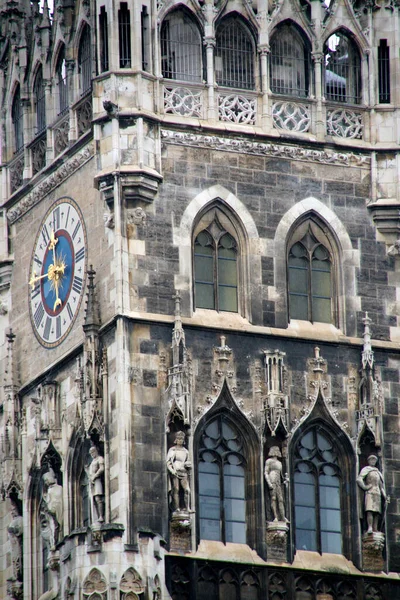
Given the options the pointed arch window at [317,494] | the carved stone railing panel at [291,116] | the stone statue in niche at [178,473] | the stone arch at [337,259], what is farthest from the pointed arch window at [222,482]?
the carved stone railing panel at [291,116]

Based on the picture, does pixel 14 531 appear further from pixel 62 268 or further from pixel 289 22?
Result: pixel 289 22

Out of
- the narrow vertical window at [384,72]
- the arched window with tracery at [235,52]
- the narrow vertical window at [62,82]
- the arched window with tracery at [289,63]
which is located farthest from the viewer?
the narrow vertical window at [62,82]

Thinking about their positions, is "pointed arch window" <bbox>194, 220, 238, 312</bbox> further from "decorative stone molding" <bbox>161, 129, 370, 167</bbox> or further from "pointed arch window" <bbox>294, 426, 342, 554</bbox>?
"pointed arch window" <bbox>294, 426, 342, 554</bbox>

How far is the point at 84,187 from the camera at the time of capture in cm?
6344

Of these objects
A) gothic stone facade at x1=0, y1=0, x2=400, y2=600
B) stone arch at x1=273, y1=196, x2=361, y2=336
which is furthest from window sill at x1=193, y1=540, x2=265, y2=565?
stone arch at x1=273, y1=196, x2=361, y2=336

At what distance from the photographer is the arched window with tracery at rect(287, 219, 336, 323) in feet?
208

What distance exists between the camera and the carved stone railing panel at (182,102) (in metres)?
63.1

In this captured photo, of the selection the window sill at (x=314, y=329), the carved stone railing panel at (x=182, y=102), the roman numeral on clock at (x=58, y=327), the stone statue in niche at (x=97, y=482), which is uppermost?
the carved stone railing panel at (x=182, y=102)

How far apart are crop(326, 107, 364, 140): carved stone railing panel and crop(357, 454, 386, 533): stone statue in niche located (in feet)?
21.1

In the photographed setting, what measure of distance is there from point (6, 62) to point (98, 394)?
9.17 m

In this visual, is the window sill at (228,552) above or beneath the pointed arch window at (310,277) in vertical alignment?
beneath

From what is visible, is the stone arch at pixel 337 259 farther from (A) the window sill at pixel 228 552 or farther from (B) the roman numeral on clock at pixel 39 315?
(B) the roman numeral on clock at pixel 39 315

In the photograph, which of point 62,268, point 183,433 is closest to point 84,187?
point 62,268

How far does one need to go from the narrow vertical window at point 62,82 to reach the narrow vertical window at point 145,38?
2.42 meters
